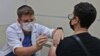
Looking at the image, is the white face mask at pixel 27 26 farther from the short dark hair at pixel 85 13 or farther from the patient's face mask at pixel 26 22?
the short dark hair at pixel 85 13

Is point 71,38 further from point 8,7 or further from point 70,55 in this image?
point 8,7

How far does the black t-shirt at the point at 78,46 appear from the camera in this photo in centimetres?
163

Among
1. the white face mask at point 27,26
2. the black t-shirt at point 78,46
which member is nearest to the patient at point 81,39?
the black t-shirt at point 78,46

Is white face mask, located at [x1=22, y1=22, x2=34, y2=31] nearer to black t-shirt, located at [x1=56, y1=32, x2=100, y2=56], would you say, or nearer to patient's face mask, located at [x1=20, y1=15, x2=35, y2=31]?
patient's face mask, located at [x1=20, y1=15, x2=35, y2=31]

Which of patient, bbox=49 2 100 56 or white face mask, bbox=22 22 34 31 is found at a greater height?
patient, bbox=49 2 100 56

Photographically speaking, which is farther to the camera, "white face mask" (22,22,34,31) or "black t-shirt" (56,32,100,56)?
"white face mask" (22,22,34,31)

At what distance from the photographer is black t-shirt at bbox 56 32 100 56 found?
5.35ft

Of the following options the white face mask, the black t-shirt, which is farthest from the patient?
the white face mask

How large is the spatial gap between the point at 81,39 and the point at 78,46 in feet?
0.19

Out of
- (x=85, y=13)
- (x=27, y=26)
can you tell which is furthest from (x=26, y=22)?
(x=85, y=13)

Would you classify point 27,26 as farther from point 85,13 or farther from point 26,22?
point 85,13

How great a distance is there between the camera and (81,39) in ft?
5.41

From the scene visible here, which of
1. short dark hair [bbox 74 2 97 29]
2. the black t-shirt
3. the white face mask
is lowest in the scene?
the white face mask

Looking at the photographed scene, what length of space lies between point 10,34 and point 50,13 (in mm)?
922
